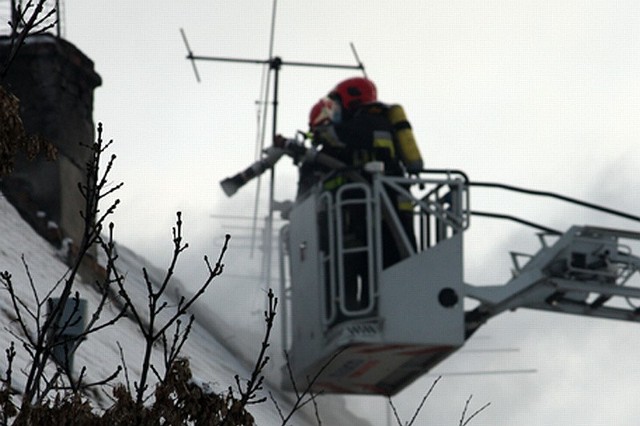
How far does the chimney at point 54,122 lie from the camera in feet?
53.8

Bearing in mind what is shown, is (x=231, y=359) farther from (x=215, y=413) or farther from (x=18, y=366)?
(x=215, y=413)

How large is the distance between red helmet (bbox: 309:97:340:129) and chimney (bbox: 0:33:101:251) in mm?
3366

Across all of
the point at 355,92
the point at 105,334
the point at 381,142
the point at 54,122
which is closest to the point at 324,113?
the point at 355,92

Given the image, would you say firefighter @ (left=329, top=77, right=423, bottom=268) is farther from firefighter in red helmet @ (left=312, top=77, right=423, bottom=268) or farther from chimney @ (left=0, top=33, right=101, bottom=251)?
chimney @ (left=0, top=33, right=101, bottom=251)

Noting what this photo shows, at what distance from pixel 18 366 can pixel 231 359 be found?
7578mm

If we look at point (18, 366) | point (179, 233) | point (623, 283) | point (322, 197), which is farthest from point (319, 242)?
point (179, 233)

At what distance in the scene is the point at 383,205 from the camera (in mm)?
19422

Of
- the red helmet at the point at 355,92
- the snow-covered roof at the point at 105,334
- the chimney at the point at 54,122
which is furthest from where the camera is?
the red helmet at the point at 355,92

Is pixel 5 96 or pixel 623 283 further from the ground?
pixel 5 96

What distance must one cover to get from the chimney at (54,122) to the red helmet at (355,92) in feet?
12.4

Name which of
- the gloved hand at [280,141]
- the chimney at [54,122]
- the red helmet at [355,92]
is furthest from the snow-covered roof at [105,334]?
the red helmet at [355,92]

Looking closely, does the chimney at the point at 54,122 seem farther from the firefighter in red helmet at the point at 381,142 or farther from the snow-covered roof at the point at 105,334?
the firefighter in red helmet at the point at 381,142

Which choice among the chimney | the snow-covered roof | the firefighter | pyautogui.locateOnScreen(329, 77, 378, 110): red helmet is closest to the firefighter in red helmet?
the firefighter

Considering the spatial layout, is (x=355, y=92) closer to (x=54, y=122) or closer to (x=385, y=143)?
(x=385, y=143)
